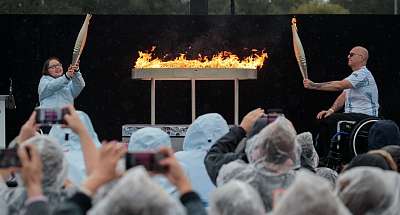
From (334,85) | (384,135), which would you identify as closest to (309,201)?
(384,135)

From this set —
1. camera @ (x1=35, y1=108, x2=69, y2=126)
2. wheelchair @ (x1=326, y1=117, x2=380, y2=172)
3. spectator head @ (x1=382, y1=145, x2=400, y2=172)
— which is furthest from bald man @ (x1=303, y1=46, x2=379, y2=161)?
camera @ (x1=35, y1=108, x2=69, y2=126)

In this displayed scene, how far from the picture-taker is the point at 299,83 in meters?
11.0

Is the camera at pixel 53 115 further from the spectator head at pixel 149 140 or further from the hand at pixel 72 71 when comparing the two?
the hand at pixel 72 71

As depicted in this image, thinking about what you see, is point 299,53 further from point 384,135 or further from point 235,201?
point 235,201

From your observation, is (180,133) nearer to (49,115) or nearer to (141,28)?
(141,28)

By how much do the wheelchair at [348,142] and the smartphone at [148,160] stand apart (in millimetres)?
5508

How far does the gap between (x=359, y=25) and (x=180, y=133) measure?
107 inches

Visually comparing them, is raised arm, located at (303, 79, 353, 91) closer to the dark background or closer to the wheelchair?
the wheelchair

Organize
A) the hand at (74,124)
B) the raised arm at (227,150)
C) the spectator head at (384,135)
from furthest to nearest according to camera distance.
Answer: the spectator head at (384,135) < the raised arm at (227,150) < the hand at (74,124)

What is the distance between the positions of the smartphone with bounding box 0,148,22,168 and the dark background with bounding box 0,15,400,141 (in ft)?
24.0

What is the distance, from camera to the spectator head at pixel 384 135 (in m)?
7.11

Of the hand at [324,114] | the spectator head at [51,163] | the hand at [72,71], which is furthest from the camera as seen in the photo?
the hand at [324,114]

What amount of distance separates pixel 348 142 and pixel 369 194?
5.51 metres

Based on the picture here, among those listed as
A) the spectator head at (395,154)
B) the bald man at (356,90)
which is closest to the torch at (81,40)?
the bald man at (356,90)
